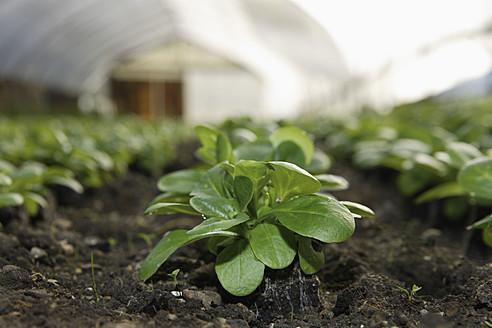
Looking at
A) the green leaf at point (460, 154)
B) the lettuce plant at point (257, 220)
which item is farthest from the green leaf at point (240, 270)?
the green leaf at point (460, 154)

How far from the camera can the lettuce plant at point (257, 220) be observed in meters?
1.22

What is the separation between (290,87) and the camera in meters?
24.3

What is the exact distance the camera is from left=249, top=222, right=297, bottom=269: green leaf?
123 cm

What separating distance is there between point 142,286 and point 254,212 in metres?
0.40

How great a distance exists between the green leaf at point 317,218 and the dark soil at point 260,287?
193mm

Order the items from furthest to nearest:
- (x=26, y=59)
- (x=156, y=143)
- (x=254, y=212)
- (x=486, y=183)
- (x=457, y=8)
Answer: (x=26, y=59)
(x=457, y=8)
(x=156, y=143)
(x=486, y=183)
(x=254, y=212)

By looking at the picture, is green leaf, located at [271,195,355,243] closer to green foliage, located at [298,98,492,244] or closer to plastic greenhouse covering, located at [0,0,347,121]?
green foliage, located at [298,98,492,244]

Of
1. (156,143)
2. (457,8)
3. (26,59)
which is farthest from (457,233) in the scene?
(26,59)

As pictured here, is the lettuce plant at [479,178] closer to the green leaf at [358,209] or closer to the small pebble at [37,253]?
the green leaf at [358,209]

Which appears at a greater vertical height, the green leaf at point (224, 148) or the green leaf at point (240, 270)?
the green leaf at point (224, 148)

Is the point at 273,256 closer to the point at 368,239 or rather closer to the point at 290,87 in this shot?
the point at 368,239

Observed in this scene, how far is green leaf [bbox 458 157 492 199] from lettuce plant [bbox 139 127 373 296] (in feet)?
1.44

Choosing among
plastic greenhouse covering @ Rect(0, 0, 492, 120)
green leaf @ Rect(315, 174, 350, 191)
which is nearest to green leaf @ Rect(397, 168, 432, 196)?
green leaf @ Rect(315, 174, 350, 191)

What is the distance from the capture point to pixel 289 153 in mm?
1560
